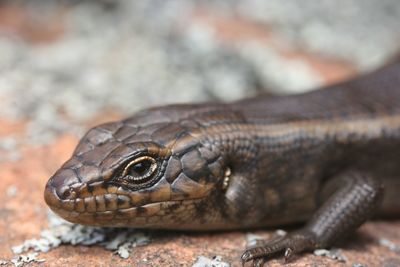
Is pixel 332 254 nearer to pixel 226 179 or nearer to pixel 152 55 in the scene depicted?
pixel 226 179

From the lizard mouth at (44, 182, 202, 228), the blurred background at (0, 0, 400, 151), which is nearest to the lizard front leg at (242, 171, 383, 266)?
the lizard mouth at (44, 182, 202, 228)

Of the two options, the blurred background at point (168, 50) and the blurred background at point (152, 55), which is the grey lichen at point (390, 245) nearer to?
the blurred background at point (152, 55)

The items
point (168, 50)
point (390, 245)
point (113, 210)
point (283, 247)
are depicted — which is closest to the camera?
point (113, 210)

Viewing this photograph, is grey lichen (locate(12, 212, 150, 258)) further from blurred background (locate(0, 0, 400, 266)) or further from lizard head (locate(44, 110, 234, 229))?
blurred background (locate(0, 0, 400, 266))

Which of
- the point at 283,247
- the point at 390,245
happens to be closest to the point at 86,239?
the point at 283,247

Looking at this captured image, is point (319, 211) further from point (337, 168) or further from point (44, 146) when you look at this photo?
point (44, 146)

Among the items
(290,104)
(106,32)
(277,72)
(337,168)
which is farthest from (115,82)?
(337,168)

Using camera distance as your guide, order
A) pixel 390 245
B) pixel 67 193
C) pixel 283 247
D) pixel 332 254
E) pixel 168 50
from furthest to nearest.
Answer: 1. pixel 168 50
2. pixel 390 245
3. pixel 332 254
4. pixel 283 247
5. pixel 67 193
